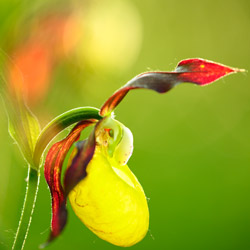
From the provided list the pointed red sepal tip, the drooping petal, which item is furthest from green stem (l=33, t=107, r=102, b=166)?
the pointed red sepal tip

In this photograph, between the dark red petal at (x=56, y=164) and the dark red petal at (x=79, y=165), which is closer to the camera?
the dark red petal at (x=79, y=165)

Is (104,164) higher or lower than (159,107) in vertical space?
higher

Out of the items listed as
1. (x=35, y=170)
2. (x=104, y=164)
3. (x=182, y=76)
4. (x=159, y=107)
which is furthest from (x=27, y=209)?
(x=159, y=107)

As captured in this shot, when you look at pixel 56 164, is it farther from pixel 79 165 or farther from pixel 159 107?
pixel 159 107

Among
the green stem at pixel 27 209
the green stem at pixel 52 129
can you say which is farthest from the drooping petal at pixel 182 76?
the green stem at pixel 27 209

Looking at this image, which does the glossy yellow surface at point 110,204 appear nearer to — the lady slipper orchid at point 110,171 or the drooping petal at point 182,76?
the lady slipper orchid at point 110,171

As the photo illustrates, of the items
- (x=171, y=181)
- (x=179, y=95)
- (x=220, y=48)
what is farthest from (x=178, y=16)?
(x=171, y=181)

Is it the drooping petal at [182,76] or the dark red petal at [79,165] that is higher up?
the drooping petal at [182,76]
